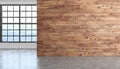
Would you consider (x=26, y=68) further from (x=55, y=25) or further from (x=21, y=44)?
(x=21, y=44)

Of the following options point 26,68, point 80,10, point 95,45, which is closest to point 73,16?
point 80,10

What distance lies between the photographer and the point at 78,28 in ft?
37.6

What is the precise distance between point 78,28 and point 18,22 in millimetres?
4691

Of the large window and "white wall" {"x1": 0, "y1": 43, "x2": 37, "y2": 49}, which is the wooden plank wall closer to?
"white wall" {"x1": 0, "y1": 43, "x2": 37, "y2": 49}

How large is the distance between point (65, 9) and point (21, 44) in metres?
4.15

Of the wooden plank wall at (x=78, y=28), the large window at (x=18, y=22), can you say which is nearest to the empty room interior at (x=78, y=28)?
the wooden plank wall at (x=78, y=28)

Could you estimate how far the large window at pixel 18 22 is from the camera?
49.3 ft

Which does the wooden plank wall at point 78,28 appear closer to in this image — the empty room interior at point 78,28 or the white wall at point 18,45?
the empty room interior at point 78,28

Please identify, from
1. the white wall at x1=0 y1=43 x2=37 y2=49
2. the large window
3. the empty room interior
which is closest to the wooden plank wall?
Result: the empty room interior

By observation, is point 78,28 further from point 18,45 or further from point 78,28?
point 18,45

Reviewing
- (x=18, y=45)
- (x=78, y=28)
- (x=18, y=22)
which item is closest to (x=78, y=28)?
(x=78, y=28)

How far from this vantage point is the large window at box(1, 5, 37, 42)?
15.0 metres

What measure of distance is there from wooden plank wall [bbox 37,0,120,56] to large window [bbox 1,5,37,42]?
12.3 ft

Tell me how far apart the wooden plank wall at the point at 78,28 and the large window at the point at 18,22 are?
3.76 m
